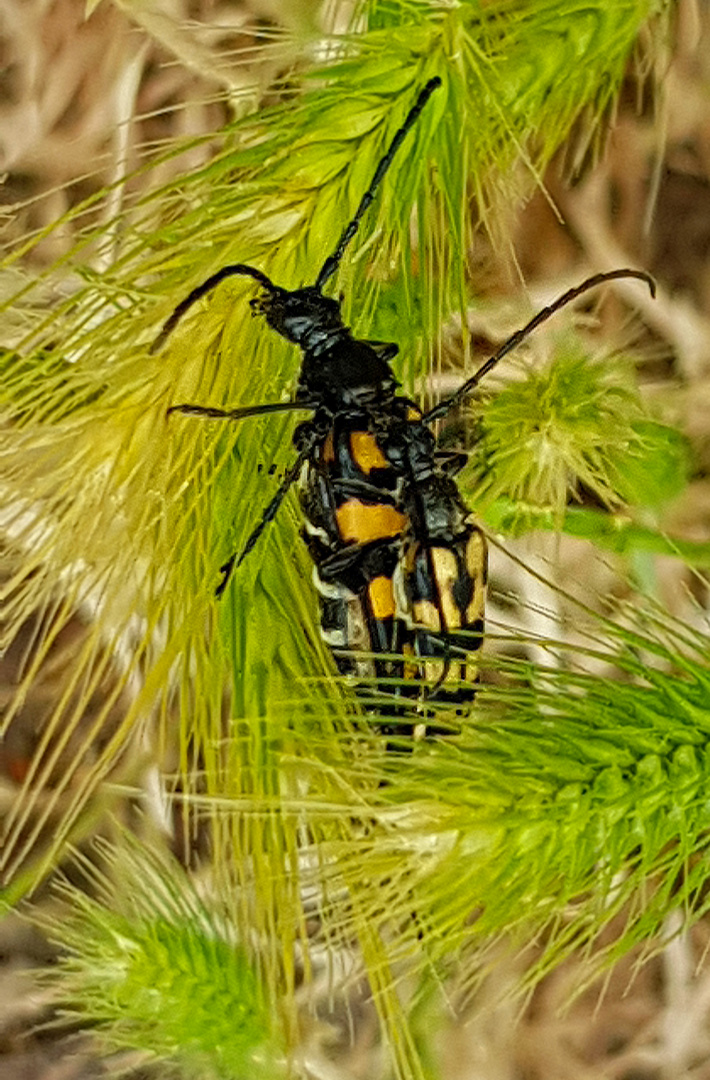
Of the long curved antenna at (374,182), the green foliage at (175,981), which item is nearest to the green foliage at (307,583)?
the long curved antenna at (374,182)

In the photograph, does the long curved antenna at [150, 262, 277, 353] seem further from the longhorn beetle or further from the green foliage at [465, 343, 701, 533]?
the green foliage at [465, 343, 701, 533]

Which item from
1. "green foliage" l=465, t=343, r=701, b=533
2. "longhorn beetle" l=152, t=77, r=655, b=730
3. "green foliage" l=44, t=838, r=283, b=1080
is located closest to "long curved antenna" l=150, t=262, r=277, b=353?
"longhorn beetle" l=152, t=77, r=655, b=730

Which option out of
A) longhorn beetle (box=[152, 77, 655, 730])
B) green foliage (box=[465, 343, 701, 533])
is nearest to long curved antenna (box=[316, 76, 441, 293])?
longhorn beetle (box=[152, 77, 655, 730])

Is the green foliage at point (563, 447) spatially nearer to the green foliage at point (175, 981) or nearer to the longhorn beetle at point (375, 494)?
the longhorn beetle at point (375, 494)

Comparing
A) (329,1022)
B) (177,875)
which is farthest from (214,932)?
(329,1022)

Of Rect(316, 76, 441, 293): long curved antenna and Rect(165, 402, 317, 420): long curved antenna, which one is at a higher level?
Rect(316, 76, 441, 293): long curved antenna

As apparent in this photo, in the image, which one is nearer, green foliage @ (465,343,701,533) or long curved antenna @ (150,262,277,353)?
long curved antenna @ (150,262,277,353)

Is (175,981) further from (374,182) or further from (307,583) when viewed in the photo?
(374,182)

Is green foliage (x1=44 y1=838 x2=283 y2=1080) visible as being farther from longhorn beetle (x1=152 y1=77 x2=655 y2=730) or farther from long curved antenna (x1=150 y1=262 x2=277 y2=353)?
long curved antenna (x1=150 y1=262 x2=277 y2=353)
